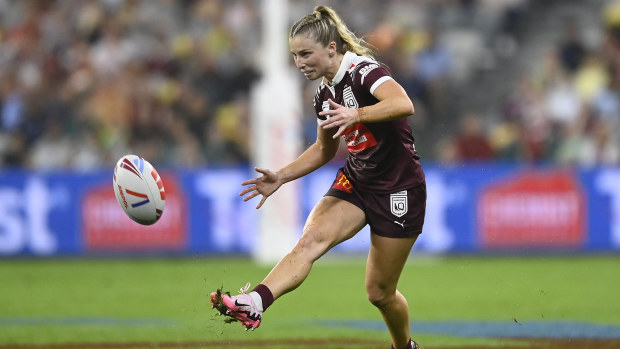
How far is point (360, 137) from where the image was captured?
6949 millimetres

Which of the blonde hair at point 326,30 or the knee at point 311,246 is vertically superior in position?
A: the blonde hair at point 326,30

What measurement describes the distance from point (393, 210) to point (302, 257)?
0.74 metres

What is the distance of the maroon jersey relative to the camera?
682cm

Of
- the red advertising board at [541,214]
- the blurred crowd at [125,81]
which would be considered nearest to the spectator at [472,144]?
the red advertising board at [541,214]

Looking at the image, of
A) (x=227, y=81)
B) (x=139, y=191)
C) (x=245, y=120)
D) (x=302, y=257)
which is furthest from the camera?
(x=227, y=81)

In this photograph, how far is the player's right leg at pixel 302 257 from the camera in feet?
20.1

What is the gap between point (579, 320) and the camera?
10352 mm

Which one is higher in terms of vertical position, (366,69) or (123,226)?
(366,69)

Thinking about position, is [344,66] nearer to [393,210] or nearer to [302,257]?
[393,210]

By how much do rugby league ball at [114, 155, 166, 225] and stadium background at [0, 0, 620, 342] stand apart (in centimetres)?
843

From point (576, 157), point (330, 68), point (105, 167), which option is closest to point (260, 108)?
point (105, 167)

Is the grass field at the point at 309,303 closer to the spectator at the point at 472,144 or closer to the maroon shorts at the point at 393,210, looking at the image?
the spectator at the point at 472,144

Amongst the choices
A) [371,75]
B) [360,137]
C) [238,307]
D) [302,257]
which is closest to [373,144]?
[360,137]

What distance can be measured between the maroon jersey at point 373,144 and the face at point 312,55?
4.8 inches
